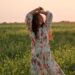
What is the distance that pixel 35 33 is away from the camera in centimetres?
769

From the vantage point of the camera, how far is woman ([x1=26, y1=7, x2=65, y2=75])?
25.0 feet

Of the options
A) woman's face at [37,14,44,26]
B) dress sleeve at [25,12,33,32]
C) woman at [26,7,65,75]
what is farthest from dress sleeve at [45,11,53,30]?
dress sleeve at [25,12,33,32]

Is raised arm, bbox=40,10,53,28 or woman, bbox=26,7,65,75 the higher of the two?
raised arm, bbox=40,10,53,28

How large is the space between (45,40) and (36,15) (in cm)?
51

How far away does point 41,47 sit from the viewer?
770cm

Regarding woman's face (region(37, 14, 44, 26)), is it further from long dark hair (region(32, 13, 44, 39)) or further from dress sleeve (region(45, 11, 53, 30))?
dress sleeve (region(45, 11, 53, 30))

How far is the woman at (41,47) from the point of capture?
7.63 meters

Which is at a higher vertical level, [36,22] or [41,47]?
[36,22]

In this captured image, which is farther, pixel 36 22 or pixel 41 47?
pixel 41 47

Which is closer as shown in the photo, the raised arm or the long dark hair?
the long dark hair

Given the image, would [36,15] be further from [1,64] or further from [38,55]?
[1,64]

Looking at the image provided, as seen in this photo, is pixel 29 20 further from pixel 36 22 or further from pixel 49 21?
pixel 49 21

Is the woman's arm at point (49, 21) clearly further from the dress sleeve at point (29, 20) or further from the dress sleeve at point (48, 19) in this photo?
the dress sleeve at point (29, 20)

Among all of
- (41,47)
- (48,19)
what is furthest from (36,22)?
(41,47)
